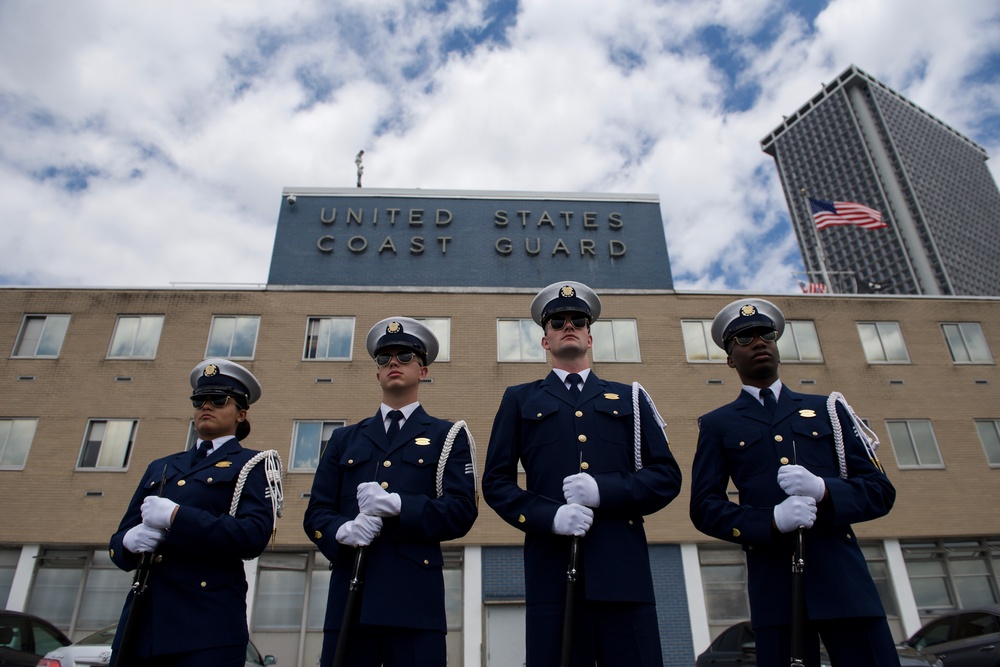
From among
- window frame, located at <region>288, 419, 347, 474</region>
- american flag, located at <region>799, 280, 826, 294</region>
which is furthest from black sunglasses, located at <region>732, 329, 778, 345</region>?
american flag, located at <region>799, 280, 826, 294</region>

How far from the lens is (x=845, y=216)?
2464cm

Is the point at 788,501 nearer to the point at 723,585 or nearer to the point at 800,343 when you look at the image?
the point at 723,585

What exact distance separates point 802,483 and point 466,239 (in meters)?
20.2

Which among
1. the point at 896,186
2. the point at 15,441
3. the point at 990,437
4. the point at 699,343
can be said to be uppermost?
the point at 896,186

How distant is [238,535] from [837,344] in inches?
832

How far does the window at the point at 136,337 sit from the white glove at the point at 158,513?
17.9m

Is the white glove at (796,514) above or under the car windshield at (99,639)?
above

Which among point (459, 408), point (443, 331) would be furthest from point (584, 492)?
point (443, 331)

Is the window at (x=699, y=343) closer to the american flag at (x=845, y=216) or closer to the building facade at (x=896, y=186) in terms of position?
the american flag at (x=845, y=216)

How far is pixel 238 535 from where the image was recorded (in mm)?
3934

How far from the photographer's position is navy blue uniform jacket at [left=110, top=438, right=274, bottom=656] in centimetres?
368

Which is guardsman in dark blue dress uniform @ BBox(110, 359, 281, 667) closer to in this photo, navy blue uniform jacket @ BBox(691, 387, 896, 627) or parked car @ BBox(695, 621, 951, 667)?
navy blue uniform jacket @ BBox(691, 387, 896, 627)

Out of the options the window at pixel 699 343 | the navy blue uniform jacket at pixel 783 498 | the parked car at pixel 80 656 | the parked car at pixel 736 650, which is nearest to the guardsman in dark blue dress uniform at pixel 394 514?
the navy blue uniform jacket at pixel 783 498

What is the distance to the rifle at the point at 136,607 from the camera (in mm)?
3633
